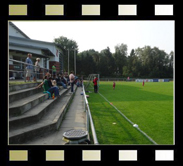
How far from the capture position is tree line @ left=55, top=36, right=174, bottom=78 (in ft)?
197

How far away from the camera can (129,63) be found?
6531 cm

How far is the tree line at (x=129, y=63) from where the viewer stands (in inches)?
2360

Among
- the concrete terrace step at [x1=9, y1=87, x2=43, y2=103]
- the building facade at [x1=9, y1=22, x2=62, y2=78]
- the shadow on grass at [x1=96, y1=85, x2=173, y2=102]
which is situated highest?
the building facade at [x1=9, y1=22, x2=62, y2=78]

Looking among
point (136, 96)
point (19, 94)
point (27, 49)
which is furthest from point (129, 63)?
point (19, 94)

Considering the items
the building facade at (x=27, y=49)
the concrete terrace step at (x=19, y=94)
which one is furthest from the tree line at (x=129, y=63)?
the concrete terrace step at (x=19, y=94)

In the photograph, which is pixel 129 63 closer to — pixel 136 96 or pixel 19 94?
pixel 136 96

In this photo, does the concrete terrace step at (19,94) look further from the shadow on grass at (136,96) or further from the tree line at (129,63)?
the tree line at (129,63)

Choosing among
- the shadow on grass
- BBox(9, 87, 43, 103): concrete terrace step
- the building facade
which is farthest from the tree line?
BBox(9, 87, 43, 103): concrete terrace step

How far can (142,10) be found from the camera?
267 cm

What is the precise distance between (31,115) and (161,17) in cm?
412

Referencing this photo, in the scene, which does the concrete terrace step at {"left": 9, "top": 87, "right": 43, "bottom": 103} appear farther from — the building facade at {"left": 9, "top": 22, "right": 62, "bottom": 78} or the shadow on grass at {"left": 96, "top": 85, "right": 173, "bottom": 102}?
the building facade at {"left": 9, "top": 22, "right": 62, "bottom": 78}

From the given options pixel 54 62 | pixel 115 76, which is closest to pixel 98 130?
pixel 54 62
